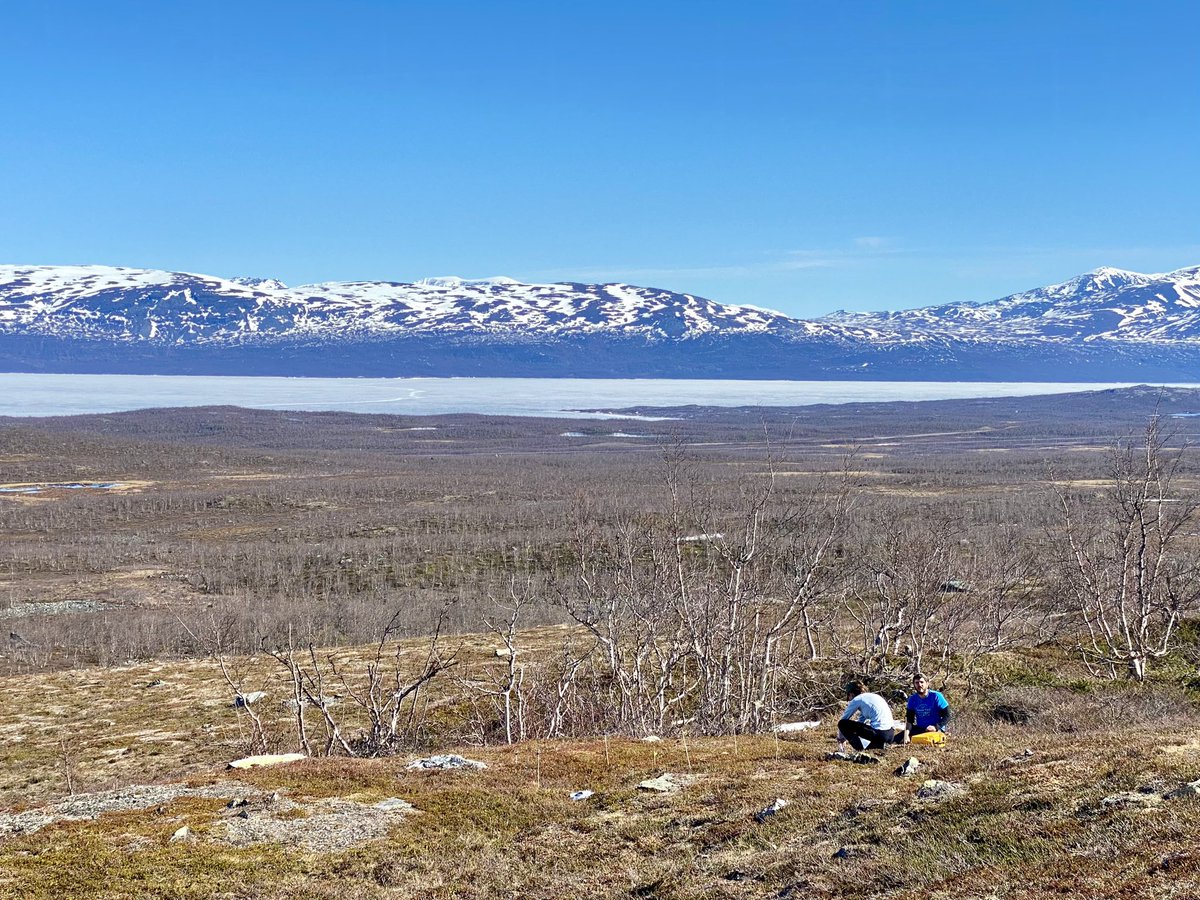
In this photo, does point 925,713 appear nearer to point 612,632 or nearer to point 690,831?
point 690,831

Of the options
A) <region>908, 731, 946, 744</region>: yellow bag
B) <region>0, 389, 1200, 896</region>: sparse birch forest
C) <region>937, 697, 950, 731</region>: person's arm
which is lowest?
<region>0, 389, 1200, 896</region>: sparse birch forest

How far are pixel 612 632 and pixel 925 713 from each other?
30.2 feet

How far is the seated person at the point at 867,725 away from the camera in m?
17.8

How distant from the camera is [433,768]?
1839 centimetres

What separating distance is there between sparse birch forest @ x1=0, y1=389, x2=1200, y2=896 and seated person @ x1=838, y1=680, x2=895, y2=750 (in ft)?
3.92

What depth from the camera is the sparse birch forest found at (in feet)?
58.8

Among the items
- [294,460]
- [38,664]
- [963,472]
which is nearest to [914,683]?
[38,664]

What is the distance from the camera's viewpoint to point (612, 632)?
25.5 m

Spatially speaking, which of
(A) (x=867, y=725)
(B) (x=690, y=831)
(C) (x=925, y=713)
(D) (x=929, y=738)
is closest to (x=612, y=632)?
(A) (x=867, y=725)

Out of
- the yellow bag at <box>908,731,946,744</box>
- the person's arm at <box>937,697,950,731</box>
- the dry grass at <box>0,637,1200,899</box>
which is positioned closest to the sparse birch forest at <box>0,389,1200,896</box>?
the dry grass at <box>0,637,1200,899</box>

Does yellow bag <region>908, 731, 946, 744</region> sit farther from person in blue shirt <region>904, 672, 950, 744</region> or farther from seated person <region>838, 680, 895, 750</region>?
seated person <region>838, 680, 895, 750</region>

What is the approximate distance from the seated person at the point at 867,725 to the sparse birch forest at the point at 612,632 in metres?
1.20

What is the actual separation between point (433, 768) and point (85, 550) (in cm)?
7563

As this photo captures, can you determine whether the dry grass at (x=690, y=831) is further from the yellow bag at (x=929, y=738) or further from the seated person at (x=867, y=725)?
the seated person at (x=867, y=725)
